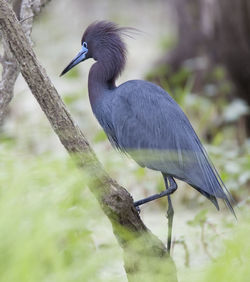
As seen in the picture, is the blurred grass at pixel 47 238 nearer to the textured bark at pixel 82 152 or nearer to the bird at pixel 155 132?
the textured bark at pixel 82 152

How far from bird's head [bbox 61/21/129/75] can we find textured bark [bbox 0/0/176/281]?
92 cm

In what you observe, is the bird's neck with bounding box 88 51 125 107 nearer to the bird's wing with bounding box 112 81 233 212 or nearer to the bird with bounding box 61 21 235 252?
the bird with bounding box 61 21 235 252

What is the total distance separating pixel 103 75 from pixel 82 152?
2.95ft

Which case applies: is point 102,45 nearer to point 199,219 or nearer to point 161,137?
point 161,137

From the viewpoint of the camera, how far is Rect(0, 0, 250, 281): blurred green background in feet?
4.10

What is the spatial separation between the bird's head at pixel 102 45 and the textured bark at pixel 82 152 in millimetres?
922

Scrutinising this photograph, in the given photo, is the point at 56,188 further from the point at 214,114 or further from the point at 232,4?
the point at 232,4

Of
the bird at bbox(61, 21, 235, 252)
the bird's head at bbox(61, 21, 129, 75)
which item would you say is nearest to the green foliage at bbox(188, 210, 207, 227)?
the bird at bbox(61, 21, 235, 252)

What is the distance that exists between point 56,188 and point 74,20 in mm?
8079

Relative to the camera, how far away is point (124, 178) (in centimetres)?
370

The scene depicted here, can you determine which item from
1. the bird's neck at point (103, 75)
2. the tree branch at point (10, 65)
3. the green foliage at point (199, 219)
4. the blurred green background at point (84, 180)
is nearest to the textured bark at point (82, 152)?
the blurred green background at point (84, 180)

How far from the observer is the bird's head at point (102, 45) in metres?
2.62


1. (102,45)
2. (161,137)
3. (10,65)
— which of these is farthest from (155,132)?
(10,65)

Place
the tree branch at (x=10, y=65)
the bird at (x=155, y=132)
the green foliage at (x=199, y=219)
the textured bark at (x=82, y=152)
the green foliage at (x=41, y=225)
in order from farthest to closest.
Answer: the green foliage at (x=199, y=219), the bird at (x=155, y=132), the tree branch at (x=10, y=65), the textured bark at (x=82, y=152), the green foliage at (x=41, y=225)
